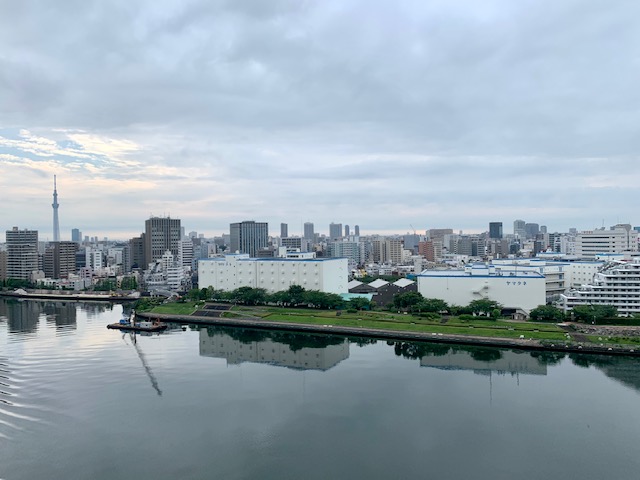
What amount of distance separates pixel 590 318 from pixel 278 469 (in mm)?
12110

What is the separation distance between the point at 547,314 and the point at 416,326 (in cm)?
428

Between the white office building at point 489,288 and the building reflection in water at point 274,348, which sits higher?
the white office building at point 489,288

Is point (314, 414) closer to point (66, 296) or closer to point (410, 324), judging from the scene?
point (410, 324)

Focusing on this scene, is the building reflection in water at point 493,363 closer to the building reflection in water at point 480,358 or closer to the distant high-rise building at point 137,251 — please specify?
the building reflection in water at point 480,358

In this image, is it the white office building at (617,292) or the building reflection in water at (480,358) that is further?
the white office building at (617,292)

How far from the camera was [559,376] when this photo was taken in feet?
35.6

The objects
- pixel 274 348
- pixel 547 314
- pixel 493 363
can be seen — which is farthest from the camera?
pixel 547 314

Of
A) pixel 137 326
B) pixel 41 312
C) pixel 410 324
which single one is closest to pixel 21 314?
pixel 41 312

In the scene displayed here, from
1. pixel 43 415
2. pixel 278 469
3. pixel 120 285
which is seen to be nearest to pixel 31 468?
pixel 43 415

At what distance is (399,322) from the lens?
16.0 metres

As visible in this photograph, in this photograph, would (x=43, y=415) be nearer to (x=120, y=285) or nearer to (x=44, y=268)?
(x=120, y=285)

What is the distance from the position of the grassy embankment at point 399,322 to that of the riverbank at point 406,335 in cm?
22

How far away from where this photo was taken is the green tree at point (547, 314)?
50.9ft

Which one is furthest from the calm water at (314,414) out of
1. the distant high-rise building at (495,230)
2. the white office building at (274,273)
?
the distant high-rise building at (495,230)
